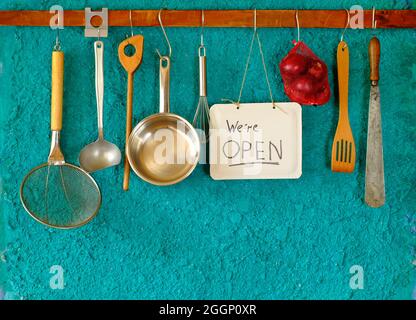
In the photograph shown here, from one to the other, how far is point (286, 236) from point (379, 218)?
20 centimetres

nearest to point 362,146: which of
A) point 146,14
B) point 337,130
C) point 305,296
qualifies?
point 337,130

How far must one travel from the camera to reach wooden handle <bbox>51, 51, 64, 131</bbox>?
1124 millimetres

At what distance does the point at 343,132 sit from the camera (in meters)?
1.16

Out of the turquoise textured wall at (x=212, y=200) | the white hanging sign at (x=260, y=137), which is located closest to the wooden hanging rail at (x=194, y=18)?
the turquoise textured wall at (x=212, y=200)

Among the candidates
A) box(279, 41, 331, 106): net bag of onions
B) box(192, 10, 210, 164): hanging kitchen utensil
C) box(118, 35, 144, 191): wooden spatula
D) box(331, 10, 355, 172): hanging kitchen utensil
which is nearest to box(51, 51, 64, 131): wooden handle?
box(118, 35, 144, 191): wooden spatula

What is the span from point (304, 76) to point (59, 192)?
0.55 metres

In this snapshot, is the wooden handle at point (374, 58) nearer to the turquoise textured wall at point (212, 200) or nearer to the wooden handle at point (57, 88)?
the turquoise textured wall at point (212, 200)

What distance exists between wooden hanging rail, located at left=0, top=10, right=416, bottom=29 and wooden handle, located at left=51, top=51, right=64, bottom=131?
78 millimetres

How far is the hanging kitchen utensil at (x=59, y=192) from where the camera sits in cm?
114

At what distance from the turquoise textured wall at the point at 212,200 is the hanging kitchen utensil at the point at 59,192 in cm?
Answer: 3

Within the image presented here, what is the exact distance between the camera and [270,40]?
46.1 inches

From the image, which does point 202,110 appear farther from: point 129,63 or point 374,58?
point 374,58

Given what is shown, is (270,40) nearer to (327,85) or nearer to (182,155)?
(327,85)

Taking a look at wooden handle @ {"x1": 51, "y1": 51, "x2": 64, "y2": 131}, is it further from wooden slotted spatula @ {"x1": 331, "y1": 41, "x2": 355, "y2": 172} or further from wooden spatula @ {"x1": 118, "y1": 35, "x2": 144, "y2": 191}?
wooden slotted spatula @ {"x1": 331, "y1": 41, "x2": 355, "y2": 172}
